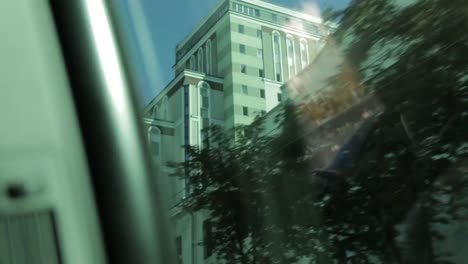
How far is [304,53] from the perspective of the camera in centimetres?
198

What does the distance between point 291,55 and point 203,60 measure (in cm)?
25

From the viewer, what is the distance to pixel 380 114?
6.25 ft

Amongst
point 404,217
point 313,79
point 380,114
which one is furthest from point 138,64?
point 404,217

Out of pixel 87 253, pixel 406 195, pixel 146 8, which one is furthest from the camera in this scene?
pixel 146 8

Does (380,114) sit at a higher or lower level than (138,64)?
lower

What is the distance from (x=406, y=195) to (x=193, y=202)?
0.57 metres

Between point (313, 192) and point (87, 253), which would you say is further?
point (313, 192)

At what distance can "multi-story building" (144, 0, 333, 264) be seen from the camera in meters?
1.96

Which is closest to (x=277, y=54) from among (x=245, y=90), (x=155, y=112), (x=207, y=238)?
(x=245, y=90)

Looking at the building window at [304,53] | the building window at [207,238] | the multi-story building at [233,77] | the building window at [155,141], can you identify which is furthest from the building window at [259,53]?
the building window at [207,238]

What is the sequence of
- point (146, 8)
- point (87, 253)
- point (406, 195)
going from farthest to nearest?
point (146, 8) < point (406, 195) < point (87, 253)

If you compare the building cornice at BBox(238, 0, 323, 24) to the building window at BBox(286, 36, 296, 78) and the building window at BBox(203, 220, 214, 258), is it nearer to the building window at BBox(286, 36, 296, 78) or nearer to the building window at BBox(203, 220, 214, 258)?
the building window at BBox(286, 36, 296, 78)

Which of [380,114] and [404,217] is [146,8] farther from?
[404,217]

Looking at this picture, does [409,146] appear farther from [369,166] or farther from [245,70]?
[245,70]
